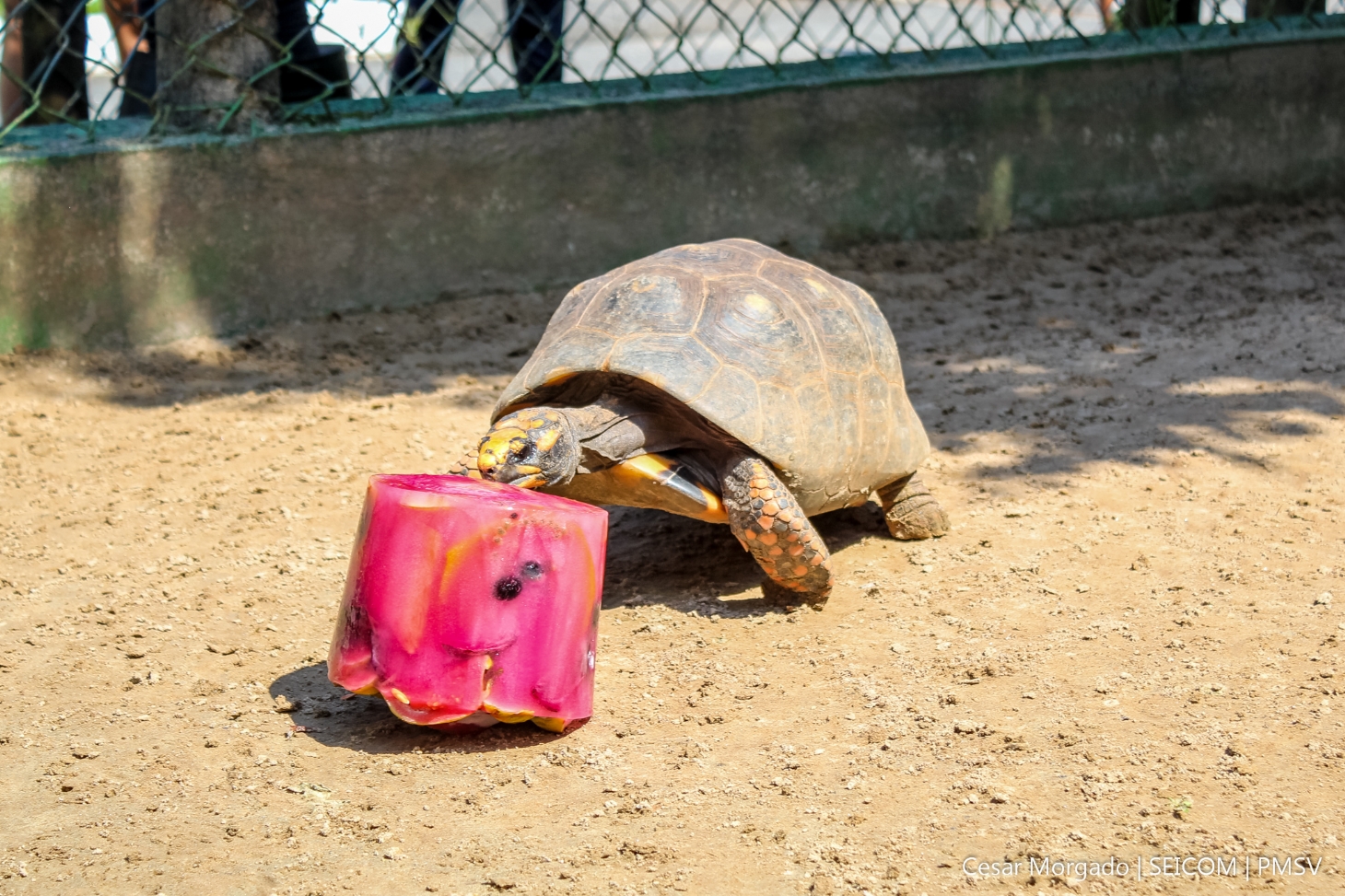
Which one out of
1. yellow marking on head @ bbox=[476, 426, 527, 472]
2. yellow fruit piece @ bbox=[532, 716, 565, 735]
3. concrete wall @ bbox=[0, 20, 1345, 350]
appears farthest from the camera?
concrete wall @ bbox=[0, 20, 1345, 350]

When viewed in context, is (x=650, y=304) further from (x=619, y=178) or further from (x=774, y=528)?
(x=619, y=178)

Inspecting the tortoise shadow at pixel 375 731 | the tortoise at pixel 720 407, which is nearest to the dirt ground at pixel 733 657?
the tortoise shadow at pixel 375 731

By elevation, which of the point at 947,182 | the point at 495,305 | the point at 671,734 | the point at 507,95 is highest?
the point at 507,95

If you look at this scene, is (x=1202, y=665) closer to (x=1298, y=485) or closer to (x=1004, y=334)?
(x=1298, y=485)

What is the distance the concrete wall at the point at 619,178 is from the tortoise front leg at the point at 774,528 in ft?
8.36

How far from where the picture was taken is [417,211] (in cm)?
516

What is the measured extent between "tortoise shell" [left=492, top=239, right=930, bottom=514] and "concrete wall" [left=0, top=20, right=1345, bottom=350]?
1.96 meters

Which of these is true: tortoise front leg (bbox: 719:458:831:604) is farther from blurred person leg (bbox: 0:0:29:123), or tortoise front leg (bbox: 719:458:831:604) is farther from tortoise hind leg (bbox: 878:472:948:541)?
blurred person leg (bbox: 0:0:29:123)

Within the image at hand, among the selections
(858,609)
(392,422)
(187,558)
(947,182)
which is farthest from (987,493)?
(947,182)

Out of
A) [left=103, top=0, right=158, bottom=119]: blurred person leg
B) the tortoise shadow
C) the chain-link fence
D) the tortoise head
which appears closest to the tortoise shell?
the tortoise head

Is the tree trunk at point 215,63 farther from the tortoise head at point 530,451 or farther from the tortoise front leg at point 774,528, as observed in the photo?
the tortoise front leg at point 774,528

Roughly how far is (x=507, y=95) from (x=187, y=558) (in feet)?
8.87

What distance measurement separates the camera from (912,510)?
11.3 feet

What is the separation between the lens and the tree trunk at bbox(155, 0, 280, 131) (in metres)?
4.86
